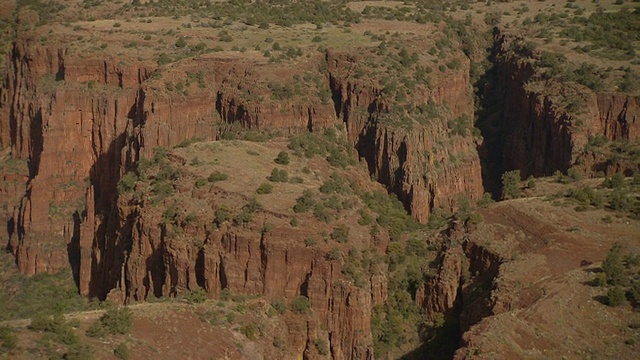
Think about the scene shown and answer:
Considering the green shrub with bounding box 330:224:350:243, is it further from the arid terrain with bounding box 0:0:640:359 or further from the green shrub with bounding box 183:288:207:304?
the green shrub with bounding box 183:288:207:304

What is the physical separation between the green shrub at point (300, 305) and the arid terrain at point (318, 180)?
0.30m

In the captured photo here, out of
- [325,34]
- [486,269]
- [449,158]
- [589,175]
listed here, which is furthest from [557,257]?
[325,34]

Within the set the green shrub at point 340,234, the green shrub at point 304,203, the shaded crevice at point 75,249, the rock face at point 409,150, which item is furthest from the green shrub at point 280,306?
the shaded crevice at point 75,249

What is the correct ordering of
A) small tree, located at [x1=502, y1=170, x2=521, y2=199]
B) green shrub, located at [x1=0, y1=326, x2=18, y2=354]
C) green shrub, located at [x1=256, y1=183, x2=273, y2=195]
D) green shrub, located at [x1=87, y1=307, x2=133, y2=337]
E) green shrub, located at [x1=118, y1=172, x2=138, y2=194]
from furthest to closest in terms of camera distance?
small tree, located at [x1=502, y1=170, x2=521, y2=199], green shrub, located at [x1=118, y1=172, x2=138, y2=194], green shrub, located at [x1=256, y1=183, x2=273, y2=195], green shrub, located at [x1=87, y1=307, x2=133, y2=337], green shrub, located at [x1=0, y1=326, x2=18, y2=354]

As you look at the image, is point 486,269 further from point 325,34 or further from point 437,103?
point 325,34

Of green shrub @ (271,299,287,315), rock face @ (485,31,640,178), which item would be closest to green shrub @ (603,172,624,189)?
rock face @ (485,31,640,178)

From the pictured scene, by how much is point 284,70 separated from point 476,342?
1570 inches

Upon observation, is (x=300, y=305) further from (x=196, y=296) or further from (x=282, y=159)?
(x=282, y=159)

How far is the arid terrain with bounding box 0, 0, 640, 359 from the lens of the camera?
184 ft

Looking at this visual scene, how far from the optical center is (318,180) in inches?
2842

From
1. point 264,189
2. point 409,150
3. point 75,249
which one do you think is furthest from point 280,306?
point 75,249

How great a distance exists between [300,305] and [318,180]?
13288mm

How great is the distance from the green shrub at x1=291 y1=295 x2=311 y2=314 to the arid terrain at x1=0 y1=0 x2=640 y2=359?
0.97ft

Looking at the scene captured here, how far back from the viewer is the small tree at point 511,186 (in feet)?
252
